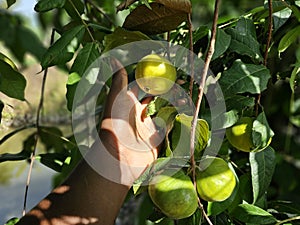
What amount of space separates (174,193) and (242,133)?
0.15 m

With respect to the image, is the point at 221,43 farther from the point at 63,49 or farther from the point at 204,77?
the point at 63,49

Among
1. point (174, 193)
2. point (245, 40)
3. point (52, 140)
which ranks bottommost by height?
point (52, 140)

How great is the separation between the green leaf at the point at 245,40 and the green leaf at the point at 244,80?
0.12 feet

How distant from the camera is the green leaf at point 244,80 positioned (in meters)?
0.77

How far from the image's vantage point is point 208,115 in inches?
31.4

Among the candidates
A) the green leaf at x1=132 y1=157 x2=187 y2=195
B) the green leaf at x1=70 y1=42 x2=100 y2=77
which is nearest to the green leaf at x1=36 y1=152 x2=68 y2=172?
the green leaf at x1=70 y1=42 x2=100 y2=77

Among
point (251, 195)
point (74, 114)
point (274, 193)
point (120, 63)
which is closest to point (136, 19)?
point (120, 63)

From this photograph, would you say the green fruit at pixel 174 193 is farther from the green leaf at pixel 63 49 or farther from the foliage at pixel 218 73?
the green leaf at pixel 63 49

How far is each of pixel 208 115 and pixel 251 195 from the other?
163 mm

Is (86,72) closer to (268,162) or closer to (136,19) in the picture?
(136,19)

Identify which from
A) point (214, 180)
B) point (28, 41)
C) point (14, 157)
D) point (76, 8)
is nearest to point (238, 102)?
point (214, 180)

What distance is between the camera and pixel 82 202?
0.80 m

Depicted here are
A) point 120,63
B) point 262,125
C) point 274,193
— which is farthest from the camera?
point 274,193

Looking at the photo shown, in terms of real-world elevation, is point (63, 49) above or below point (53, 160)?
above
